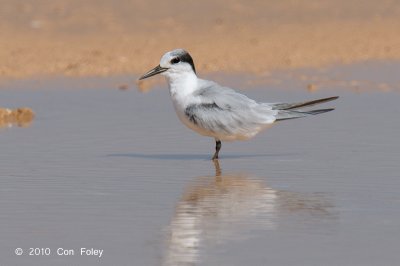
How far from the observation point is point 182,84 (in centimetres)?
873

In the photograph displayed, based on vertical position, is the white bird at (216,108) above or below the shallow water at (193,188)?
above

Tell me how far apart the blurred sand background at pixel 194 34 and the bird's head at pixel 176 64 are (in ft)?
15.0

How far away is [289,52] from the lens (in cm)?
1456

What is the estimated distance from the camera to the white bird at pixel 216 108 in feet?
27.9

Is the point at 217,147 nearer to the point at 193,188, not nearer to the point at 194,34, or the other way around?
the point at 193,188

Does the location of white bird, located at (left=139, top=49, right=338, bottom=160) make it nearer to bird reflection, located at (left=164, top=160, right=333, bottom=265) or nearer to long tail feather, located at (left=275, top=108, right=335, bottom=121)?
long tail feather, located at (left=275, top=108, right=335, bottom=121)

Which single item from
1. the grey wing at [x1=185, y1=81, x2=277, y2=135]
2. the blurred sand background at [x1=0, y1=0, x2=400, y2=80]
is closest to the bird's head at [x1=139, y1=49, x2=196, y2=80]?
the grey wing at [x1=185, y1=81, x2=277, y2=135]

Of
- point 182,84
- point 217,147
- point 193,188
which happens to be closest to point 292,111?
point 217,147

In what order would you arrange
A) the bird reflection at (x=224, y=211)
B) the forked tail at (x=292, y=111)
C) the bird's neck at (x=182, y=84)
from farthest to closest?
the bird's neck at (x=182, y=84) → the forked tail at (x=292, y=111) → the bird reflection at (x=224, y=211)

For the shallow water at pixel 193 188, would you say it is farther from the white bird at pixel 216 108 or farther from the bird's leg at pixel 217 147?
the white bird at pixel 216 108

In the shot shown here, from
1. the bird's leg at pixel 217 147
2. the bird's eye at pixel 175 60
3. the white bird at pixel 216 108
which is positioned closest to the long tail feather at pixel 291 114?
the white bird at pixel 216 108

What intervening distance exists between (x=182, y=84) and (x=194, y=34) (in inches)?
290

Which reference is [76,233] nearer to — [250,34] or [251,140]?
[251,140]

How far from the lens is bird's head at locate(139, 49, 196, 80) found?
8.76m
